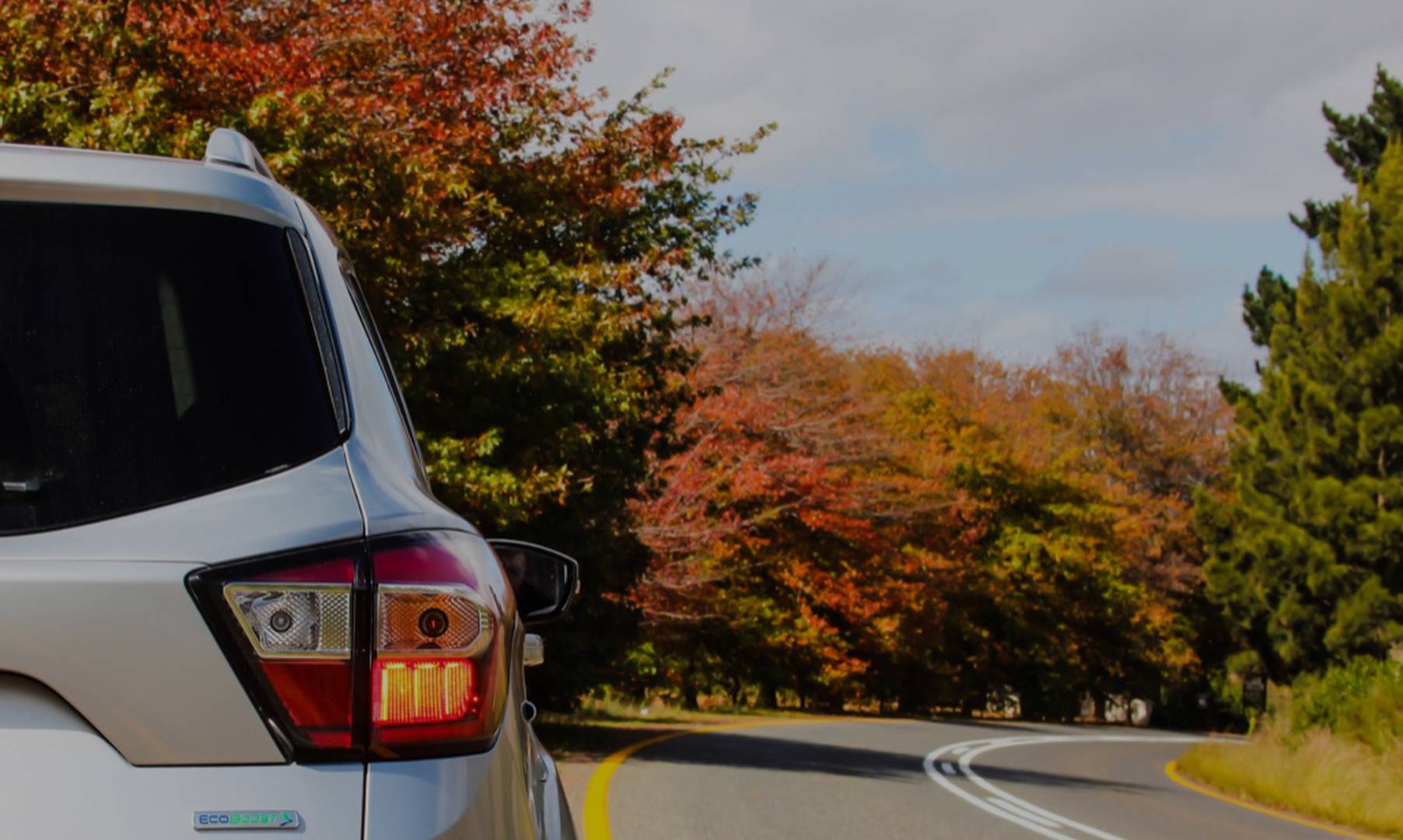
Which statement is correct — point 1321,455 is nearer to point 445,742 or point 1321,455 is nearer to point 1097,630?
point 1097,630

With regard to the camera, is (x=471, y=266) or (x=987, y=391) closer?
(x=471, y=266)

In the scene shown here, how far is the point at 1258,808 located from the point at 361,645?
17.3 meters

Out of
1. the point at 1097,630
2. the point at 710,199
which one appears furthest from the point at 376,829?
the point at 1097,630

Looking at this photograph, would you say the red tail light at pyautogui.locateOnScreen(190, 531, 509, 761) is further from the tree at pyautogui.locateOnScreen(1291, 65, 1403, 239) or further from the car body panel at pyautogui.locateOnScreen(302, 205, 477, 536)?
the tree at pyautogui.locateOnScreen(1291, 65, 1403, 239)

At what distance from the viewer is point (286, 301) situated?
2439 mm

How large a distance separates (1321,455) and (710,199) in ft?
85.1

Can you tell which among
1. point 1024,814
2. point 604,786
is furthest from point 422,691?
point 1024,814

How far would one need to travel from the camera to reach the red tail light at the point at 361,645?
2133mm

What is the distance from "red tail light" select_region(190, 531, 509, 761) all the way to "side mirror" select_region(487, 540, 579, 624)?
1.42 meters

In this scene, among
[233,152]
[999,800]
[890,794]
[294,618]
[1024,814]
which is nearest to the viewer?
[294,618]

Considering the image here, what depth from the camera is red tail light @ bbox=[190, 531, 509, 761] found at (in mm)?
2133

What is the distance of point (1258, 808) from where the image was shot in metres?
17.8

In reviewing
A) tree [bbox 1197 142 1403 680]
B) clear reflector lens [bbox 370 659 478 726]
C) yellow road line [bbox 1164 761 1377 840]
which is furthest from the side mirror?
tree [bbox 1197 142 1403 680]

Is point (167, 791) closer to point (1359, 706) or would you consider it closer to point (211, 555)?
point (211, 555)
